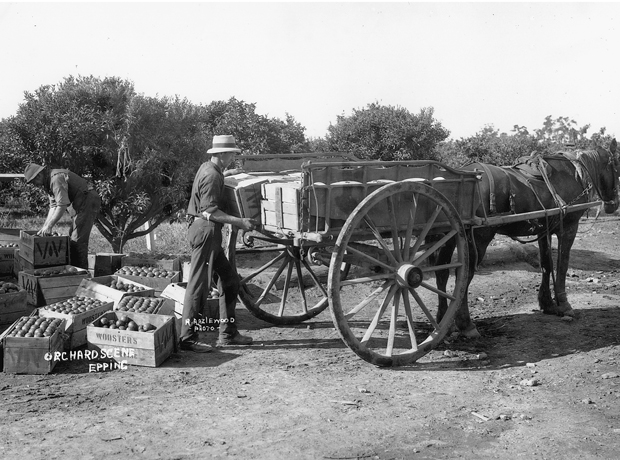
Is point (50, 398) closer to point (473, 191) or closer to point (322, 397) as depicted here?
point (322, 397)

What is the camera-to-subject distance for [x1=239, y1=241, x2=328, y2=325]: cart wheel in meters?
7.68

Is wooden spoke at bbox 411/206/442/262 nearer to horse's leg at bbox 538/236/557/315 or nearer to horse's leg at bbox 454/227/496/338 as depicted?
horse's leg at bbox 454/227/496/338

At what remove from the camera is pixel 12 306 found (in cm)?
717

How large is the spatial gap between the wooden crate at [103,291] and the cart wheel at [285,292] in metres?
1.18

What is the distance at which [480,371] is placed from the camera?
6.07 meters

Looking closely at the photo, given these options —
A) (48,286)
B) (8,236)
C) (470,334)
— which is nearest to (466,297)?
(470,334)

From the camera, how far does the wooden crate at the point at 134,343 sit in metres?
6.00

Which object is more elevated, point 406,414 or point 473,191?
point 473,191

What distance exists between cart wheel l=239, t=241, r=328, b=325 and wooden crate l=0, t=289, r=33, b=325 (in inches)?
100

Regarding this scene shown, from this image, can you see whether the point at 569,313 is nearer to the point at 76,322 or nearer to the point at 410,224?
the point at 410,224

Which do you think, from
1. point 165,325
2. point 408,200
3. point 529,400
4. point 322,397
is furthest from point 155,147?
point 529,400

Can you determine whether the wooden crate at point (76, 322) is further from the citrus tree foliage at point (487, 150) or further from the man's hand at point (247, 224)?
the citrus tree foliage at point (487, 150)

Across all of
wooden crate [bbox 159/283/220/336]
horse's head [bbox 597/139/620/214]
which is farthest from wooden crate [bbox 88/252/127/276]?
horse's head [bbox 597/139/620/214]

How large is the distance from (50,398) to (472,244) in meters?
4.63
